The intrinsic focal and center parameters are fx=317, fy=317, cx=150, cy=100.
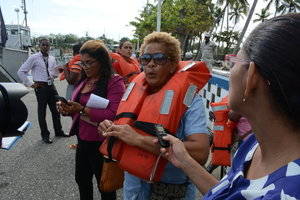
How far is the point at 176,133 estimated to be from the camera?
1.68 metres

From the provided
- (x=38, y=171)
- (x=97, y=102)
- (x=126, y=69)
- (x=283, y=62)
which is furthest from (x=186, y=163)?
(x=126, y=69)

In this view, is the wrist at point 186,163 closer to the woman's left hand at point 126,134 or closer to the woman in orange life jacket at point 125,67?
the woman's left hand at point 126,134

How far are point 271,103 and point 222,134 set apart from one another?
2024mm

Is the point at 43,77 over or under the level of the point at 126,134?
under

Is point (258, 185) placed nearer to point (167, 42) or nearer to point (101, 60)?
point (167, 42)

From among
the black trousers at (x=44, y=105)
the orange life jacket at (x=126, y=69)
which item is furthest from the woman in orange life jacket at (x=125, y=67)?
the black trousers at (x=44, y=105)

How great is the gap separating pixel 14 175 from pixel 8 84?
3.21m

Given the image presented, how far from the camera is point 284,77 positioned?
78 cm

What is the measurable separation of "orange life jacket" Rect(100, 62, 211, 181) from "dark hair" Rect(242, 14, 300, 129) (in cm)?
81

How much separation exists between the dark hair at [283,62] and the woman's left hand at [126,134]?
0.87 metres

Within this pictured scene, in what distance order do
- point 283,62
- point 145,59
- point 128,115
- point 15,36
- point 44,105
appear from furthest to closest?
point 15,36
point 44,105
point 145,59
point 128,115
point 283,62

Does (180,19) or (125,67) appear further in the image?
(180,19)

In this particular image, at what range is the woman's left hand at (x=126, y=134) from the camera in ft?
5.23

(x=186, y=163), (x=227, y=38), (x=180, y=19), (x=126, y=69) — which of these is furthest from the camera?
(x=227, y=38)
